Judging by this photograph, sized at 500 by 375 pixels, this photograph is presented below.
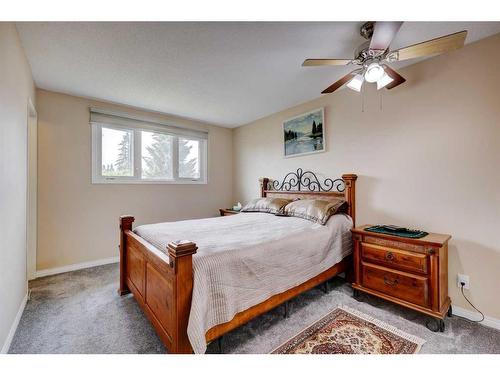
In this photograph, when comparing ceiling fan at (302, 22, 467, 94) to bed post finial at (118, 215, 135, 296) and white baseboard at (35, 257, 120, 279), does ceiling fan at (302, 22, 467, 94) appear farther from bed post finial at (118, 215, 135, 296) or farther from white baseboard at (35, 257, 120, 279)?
white baseboard at (35, 257, 120, 279)

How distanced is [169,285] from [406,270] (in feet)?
6.38

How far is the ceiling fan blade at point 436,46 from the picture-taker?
134 cm

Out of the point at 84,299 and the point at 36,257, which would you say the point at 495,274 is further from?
the point at 36,257

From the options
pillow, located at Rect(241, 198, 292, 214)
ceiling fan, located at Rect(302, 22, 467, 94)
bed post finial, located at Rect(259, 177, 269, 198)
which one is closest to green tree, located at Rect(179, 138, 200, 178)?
bed post finial, located at Rect(259, 177, 269, 198)

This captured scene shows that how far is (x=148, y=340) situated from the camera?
1635mm

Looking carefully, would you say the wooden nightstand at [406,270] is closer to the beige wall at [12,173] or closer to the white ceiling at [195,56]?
the white ceiling at [195,56]

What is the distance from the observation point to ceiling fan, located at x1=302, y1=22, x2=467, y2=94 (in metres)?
1.33

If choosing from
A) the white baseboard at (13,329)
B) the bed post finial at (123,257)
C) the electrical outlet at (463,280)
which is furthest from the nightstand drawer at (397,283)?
the white baseboard at (13,329)

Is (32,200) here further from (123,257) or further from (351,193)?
(351,193)

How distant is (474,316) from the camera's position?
190 centimetres

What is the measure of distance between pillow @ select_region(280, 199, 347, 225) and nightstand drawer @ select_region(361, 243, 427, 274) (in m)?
0.48

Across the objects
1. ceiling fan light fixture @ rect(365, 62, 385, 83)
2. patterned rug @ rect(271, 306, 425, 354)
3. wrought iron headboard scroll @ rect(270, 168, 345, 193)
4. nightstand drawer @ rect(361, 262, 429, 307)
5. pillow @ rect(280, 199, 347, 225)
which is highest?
ceiling fan light fixture @ rect(365, 62, 385, 83)

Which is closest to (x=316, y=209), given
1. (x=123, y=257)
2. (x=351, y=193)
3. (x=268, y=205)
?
(x=351, y=193)
